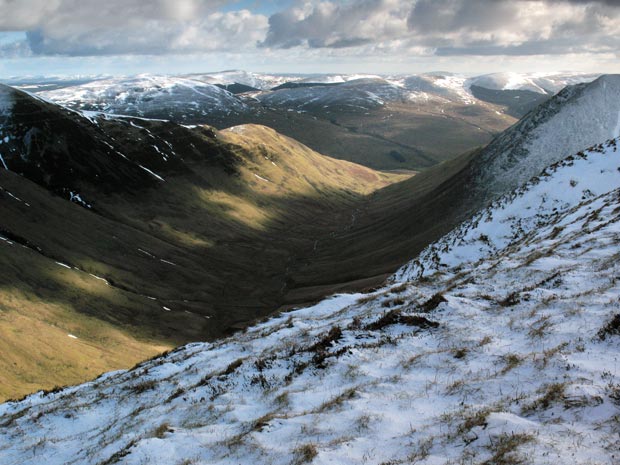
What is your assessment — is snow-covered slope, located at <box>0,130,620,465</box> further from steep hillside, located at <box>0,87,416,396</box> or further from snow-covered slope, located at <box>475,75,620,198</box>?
snow-covered slope, located at <box>475,75,620,198</box>

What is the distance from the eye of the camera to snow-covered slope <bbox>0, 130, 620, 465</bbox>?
11.3m

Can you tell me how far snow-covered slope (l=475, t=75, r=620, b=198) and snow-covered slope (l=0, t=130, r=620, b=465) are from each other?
100360 millimetres

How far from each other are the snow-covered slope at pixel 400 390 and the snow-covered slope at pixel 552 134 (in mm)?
100360

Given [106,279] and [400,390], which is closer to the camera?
[400,390]

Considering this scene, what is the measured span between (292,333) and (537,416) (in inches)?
673

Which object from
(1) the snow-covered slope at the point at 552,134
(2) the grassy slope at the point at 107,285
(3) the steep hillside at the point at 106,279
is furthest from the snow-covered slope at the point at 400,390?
(1) the snow-covered slope at the point at 552,134

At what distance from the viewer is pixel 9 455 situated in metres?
19.0

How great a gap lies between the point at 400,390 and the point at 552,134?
139101 mm

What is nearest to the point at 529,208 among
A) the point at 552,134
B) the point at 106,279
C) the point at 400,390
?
the point at 400,390

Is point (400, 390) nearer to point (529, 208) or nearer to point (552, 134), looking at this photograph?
point (529, 208)

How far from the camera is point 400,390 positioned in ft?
49.3

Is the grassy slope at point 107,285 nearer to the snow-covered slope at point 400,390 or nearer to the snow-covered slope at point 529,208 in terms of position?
the snow-covered slope at point 400,390

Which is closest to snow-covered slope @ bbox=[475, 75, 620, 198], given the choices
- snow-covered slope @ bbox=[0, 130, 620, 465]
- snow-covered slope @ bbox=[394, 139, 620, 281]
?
snow-covered slope @ bbox=[394, 139, 620, 281]

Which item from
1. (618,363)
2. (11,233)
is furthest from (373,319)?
(11,233)
